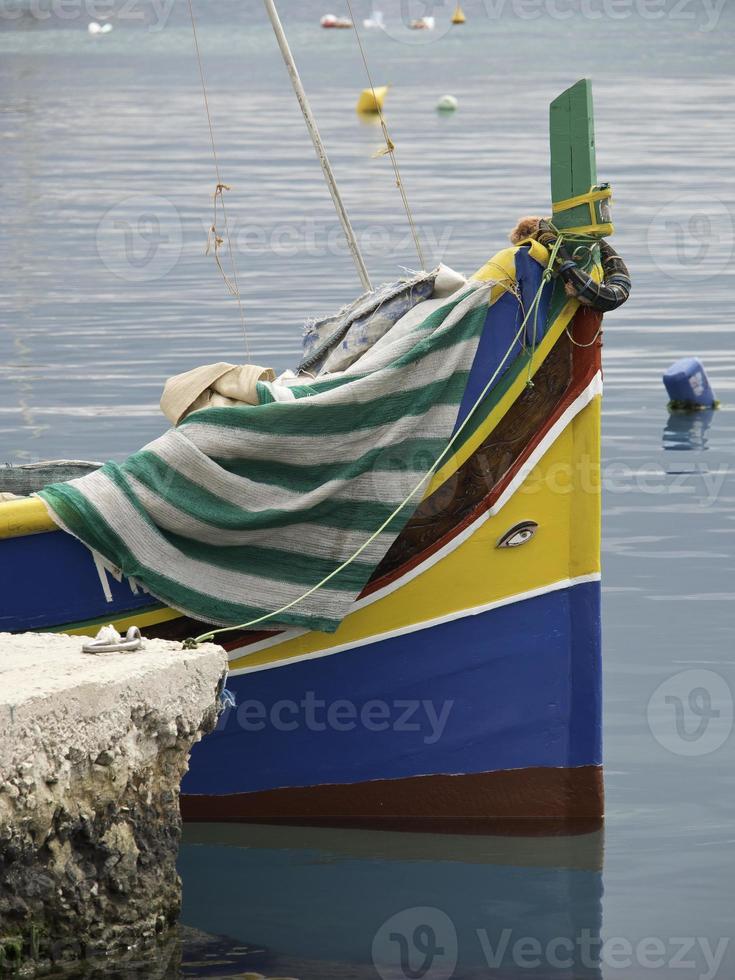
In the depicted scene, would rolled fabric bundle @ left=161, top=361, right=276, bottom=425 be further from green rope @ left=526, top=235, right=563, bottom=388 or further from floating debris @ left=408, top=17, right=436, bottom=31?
floating debris @ left=408, top=17, right=436, bottom=31

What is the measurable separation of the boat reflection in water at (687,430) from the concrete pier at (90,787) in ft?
24.0

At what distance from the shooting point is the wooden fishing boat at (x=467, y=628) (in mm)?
5660

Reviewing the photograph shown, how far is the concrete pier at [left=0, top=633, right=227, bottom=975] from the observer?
4.64m

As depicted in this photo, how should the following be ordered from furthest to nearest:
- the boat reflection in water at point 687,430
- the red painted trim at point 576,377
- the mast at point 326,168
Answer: the boat reflection in water at point 687,430 → the mast at point 326,168 → the red painted trim at point 576,377

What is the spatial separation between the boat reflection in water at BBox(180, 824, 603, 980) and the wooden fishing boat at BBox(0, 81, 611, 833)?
10cm

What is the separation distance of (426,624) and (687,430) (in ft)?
22.3

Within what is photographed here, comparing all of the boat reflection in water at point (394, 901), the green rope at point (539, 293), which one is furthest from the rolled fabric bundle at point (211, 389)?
the boat reflection in water at point (394, 901)

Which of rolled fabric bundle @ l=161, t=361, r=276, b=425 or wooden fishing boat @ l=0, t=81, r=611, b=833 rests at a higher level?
rolled fabric bundle @ l=161, t=361, r=276, b=425

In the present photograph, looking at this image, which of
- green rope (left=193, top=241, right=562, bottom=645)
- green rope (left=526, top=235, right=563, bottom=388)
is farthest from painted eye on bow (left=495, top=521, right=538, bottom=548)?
green rope (left=526, top=235, right=563, bottom=388)

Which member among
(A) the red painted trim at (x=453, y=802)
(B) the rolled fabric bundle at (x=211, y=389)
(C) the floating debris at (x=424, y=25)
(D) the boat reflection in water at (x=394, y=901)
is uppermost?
(C) the floating debris at (x=424, y=25)

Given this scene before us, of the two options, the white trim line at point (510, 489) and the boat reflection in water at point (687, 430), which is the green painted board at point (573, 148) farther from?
the boat reflection in water at point (687, 430)

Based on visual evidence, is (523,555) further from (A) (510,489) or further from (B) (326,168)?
(B) (326,168)

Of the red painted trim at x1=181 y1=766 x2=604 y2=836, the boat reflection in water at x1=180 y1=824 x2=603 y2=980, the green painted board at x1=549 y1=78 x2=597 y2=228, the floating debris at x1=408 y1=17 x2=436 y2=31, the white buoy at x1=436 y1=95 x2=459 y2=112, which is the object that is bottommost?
the boat reflection in water at x1=180 y1=824 x2=603 y2=980

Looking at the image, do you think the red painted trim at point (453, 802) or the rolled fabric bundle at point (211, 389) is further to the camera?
the red painted trim at point (453, 802)
